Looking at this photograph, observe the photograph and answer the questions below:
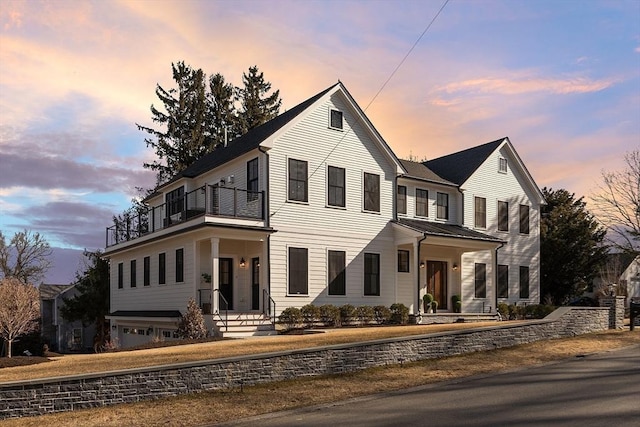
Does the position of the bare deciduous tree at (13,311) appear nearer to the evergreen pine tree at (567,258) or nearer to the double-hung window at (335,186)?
the double-hung window at (335,186)

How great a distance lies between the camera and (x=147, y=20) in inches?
715

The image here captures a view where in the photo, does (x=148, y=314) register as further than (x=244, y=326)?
Yes

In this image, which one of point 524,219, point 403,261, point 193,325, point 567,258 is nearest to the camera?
point 193,325

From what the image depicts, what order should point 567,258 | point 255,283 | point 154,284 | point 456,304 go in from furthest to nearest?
point 567,258 < point 456,304 < point 154,284 < point 255,283

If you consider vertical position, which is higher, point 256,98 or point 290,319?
point 256,98

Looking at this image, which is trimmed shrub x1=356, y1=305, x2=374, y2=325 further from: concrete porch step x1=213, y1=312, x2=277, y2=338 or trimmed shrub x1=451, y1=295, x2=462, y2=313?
trimmed shrub x1=451, y1=295, x2=462, y2=313

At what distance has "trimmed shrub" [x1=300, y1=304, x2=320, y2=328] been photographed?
22.5 m

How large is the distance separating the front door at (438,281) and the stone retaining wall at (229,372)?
36.7 feet

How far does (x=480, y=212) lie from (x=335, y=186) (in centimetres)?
1012

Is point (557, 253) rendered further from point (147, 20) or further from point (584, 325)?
point (147, 20)

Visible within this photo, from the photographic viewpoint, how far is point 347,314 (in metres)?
23.5

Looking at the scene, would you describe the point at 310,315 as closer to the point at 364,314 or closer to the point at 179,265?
the point at 364,314

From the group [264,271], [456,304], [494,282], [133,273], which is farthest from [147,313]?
[494,282]

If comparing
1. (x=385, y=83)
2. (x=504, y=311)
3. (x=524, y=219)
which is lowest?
(x=504, y=311)
